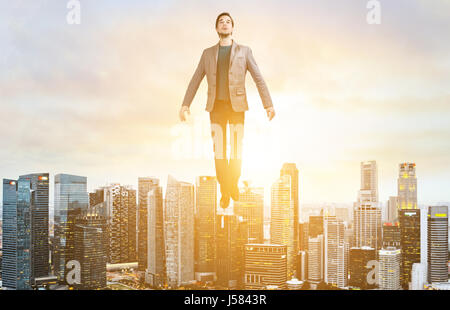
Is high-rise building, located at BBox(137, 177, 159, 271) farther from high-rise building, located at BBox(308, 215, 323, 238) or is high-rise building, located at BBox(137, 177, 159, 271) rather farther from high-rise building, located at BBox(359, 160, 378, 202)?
high-rise building, located at BBox(359, 160, 378, 202)

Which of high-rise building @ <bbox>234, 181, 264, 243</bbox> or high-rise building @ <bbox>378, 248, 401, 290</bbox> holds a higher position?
high-rise building @ <bbox>234, 181, 264, 243</bbox>

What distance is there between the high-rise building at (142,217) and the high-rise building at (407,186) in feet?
11.0

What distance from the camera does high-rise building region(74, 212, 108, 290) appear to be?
5898mm

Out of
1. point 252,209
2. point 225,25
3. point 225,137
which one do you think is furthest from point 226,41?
point 252,209

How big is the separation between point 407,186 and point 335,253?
1521mm

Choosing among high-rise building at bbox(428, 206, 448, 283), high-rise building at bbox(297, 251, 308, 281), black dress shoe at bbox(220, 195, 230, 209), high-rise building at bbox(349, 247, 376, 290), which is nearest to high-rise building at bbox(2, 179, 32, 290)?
black dress shoe at bbox(220, 195, 230, 209)

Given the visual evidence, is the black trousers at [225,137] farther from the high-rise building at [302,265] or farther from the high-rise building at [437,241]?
the high-rise building at [437,241]

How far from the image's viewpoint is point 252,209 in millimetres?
5879

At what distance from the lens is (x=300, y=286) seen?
591cm

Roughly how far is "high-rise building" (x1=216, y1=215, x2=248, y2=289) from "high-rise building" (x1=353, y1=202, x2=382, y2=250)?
1.72 metres

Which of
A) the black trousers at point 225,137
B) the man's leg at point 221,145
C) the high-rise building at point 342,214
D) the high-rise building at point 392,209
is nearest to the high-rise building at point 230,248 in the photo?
the man's leg at point 221,145

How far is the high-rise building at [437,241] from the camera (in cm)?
602
